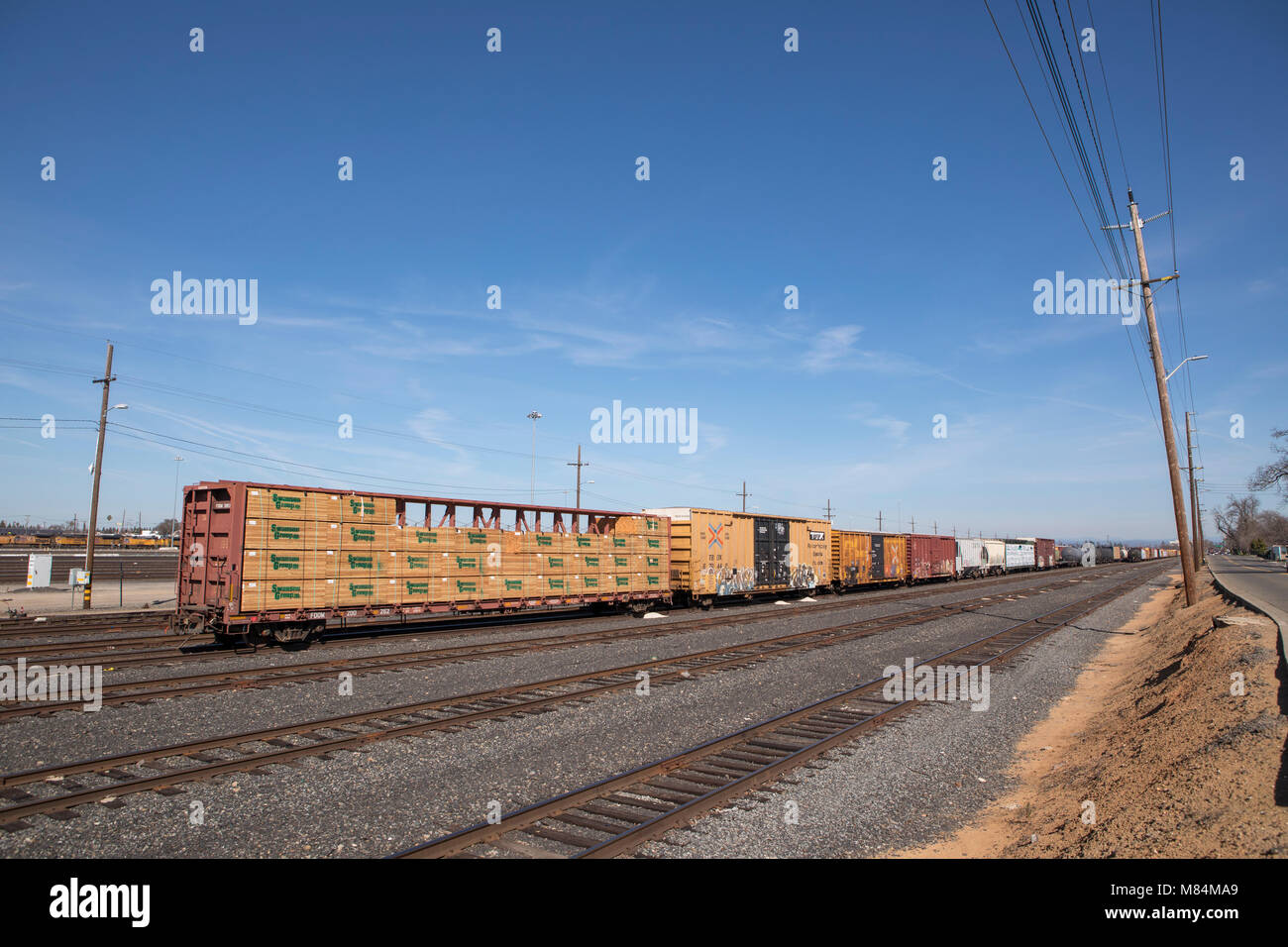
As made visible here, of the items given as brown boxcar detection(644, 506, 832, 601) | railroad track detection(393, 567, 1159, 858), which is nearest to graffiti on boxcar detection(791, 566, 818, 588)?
brown boxcar detection(644, 506, 832, 601)

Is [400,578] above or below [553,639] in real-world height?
above

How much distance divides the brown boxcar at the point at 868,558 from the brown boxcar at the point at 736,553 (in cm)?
319

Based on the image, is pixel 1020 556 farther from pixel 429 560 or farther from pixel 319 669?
pixel 319 669

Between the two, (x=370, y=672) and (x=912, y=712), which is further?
(x=370, y=672)

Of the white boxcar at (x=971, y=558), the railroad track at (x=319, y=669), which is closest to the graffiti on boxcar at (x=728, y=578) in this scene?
the railroad track at (x=319, y=669)

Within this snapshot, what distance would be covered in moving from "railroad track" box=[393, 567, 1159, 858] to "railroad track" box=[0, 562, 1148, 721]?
8.26 meters

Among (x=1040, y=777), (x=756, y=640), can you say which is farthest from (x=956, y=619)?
(x=1040, y=777)

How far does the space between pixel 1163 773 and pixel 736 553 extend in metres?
23.3

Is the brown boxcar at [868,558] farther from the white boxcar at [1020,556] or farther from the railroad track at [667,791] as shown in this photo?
the railroad track at [667,791]

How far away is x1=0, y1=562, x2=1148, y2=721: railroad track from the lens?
11125 mm

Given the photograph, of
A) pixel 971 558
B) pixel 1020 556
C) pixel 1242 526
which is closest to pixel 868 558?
pixel 971 558
